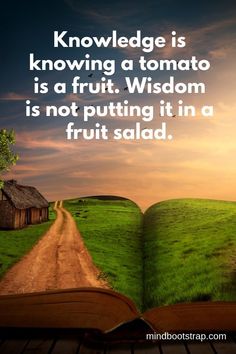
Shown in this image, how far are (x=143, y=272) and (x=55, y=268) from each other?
1.72 meters

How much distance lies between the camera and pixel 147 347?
4.29 metres

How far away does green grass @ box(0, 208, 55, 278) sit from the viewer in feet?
28.0

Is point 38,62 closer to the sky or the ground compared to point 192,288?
closer to the sky

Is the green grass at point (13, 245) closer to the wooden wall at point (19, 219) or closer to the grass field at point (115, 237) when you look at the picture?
the wooden wall at point (19, 219)

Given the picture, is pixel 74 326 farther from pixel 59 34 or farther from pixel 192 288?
pixel 59 34

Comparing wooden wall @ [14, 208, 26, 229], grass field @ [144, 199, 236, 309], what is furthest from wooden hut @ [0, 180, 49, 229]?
grass field @ [144, 199, 236, 309]

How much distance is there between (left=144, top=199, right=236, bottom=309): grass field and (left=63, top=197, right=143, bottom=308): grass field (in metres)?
0.17

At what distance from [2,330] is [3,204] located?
12148 millimetres

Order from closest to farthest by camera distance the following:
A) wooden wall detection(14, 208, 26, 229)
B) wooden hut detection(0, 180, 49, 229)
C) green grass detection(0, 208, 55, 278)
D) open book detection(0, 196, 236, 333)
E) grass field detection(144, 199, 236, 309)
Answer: open book detection(0, 196, 236, 333), grass field detection(144, 199, 236, 309), green grass detection(0, 208, 55, 278), wooden hut detection(0, 180, 49, 229), wooden wall detection(14, 208, 26, 229)

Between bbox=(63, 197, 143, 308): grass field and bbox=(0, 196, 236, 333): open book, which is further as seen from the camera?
bbox=(63, 197, 143, 308): grass field

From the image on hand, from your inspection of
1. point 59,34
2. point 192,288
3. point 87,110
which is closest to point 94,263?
point 192,288

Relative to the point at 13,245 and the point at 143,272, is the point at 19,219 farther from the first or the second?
the point at 143,272

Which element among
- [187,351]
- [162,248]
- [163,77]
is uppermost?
[163,77]

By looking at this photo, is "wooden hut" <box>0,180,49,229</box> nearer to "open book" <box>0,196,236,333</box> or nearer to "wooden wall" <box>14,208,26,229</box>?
"wooden wall" <box>14,208,26,229</box>
